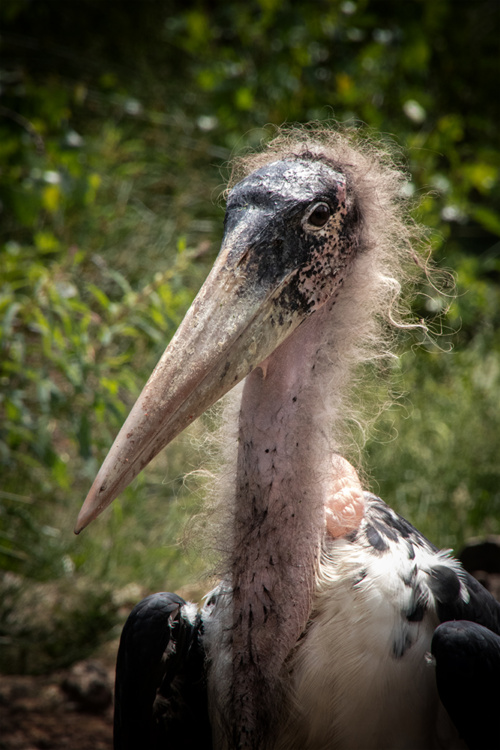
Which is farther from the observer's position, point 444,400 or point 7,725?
point 444,400

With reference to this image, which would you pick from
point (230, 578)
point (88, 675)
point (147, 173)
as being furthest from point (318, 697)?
point (147, 173)

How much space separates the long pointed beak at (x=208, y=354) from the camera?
128cm

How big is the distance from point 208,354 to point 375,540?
55 cm

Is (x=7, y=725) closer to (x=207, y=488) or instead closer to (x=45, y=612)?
(x=45, y=612)

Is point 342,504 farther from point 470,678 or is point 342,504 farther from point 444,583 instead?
point 470,678

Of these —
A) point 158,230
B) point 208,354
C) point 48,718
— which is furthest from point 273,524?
point 158,230

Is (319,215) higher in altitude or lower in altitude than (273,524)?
higher

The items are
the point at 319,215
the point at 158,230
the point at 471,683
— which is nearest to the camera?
the point at 471,683

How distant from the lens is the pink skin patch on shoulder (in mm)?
1561

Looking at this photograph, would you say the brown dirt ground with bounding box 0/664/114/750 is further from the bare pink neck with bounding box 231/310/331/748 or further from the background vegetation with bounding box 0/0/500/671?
the bare pink neck with bounding box 231/310/331/748

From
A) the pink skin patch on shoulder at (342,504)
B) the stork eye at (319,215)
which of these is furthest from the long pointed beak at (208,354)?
the pink skin patch on shoulder at (342,504)

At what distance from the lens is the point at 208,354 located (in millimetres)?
1352

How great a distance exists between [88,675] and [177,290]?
1545 millimetres

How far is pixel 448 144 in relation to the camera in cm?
504
